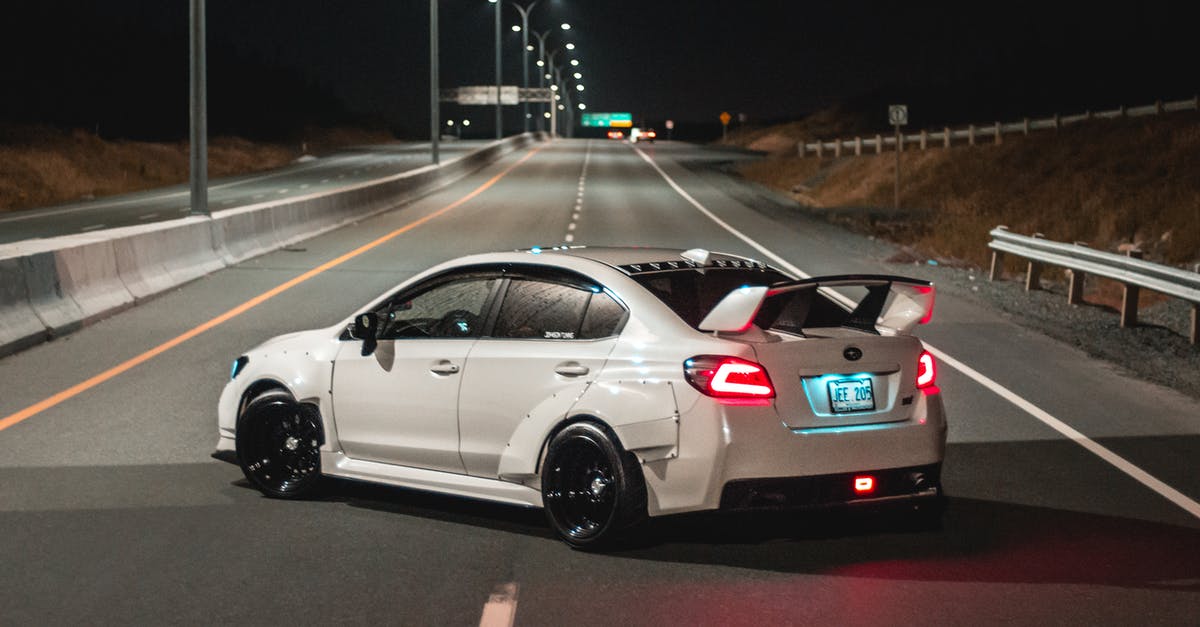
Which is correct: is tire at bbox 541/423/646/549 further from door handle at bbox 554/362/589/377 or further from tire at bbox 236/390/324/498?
tire at bbox 236/390/324/498

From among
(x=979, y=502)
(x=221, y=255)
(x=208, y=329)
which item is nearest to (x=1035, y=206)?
(x=221, y=255)

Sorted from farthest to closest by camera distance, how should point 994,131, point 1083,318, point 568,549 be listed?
point 994,131 < point 1083,318 < point 568,549

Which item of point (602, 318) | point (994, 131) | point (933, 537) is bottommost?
point (933, 537)

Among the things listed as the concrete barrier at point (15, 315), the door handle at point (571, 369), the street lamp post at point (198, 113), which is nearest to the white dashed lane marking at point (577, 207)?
the street lamp post at point (198, 113)

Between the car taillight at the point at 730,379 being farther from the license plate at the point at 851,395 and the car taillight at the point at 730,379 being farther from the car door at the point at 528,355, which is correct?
the car door at the point at 528,355

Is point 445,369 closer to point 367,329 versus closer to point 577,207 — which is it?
point 367,329

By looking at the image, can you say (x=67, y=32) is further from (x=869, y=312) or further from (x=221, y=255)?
(x=869, y=312)

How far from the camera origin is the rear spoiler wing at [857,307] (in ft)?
23.2

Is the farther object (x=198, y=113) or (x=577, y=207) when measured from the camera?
(x=577, y=207)

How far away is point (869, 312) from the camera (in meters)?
7.77

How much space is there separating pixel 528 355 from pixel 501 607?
164 centimetres

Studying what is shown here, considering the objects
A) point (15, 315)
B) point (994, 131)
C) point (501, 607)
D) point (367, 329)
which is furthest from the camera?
point (994, 131)

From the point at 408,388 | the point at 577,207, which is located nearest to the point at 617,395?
the point at 408,388

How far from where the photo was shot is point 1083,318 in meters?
18.8
